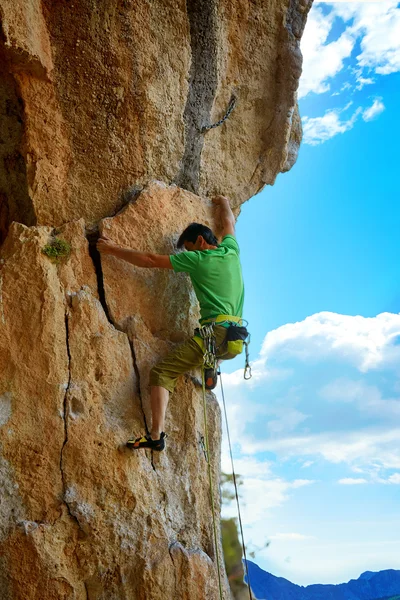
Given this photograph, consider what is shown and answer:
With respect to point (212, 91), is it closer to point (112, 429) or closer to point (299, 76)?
point (299, 76)

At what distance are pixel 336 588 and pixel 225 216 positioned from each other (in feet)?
33.3

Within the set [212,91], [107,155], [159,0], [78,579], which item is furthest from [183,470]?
[159,0]

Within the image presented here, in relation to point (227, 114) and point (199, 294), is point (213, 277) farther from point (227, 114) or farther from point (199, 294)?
point (227, 114)

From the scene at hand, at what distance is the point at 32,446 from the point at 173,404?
4.21 feet

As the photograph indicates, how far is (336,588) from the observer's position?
13.0 m

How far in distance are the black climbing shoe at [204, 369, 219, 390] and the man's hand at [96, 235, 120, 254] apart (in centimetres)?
140

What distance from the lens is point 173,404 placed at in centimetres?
537

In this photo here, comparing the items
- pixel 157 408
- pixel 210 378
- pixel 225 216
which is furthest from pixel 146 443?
pixel 225 216

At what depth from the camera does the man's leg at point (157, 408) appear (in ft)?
16.4

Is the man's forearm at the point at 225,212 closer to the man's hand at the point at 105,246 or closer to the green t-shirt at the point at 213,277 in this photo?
the green t-shirt at the point at 213,277

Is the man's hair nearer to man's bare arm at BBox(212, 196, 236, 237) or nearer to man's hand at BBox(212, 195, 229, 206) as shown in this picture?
man's bare arm at BBox(212, 196, 236, 237)

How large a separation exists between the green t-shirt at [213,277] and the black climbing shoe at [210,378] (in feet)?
1.70

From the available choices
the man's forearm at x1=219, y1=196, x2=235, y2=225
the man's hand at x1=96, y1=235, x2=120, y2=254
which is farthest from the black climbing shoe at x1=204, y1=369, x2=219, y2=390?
the man's forearm at x1=219, y1=196, x2=235, y2=225

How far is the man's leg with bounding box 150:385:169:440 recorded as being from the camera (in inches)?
196
